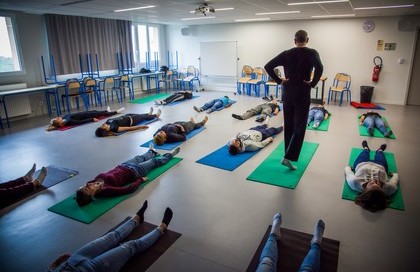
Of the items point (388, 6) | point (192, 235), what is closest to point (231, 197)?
point (192, 235)

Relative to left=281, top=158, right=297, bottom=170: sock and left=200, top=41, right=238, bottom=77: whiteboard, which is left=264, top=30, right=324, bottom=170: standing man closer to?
left=281, top=158, right=297, bottom=170: sock

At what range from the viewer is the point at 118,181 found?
3.24 metres

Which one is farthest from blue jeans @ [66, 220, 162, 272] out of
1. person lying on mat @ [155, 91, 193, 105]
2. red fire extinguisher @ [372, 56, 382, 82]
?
red fire extinguisher @ [372, 56, 382, 82]

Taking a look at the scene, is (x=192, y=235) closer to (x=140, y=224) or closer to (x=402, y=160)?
(x=140, y=224)

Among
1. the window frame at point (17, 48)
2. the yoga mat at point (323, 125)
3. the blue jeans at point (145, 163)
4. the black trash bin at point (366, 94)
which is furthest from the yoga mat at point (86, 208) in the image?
the black trash bin at point (366, 94)

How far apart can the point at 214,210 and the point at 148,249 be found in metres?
Result: 0.81

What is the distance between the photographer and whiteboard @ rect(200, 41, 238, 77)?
9811 millimetres

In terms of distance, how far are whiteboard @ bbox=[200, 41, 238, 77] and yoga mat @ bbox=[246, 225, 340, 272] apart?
8084 mm

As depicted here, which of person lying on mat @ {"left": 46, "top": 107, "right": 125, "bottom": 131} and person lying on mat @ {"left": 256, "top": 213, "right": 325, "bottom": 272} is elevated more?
person lying on mat @ {"left": 46, "top": 107, "right": 125, "bottom": 131}

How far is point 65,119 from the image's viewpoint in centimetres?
607

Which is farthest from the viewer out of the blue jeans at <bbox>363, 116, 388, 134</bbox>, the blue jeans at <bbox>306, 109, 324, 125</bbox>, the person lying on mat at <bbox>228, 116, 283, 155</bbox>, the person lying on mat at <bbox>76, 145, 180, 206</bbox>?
the blue jeans at <bbox>306, 109, 324, 125</bbox>

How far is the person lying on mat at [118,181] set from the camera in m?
2.92

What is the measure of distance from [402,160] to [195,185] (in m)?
2.97

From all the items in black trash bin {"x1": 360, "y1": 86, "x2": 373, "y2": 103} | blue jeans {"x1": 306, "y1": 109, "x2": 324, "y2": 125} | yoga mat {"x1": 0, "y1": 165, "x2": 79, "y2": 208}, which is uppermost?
black trash bin {"x1": 360, "y1": 86, "x2": 373, "y2": 103}
